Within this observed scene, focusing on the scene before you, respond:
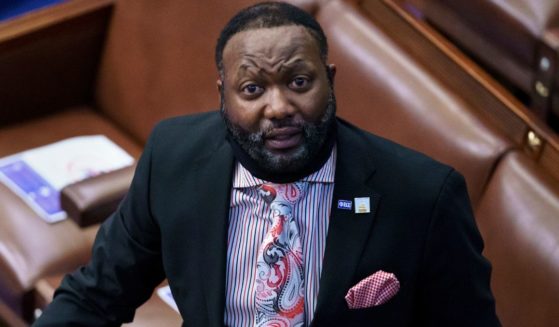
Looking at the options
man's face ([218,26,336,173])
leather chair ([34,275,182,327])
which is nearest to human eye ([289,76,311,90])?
man's face ([218,26,336,173])

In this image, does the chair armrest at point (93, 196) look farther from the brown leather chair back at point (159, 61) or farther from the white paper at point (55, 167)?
the brown leather chair back at point (159, 61)

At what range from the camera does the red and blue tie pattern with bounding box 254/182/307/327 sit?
59.6 inches

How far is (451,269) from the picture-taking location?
57.9 inches

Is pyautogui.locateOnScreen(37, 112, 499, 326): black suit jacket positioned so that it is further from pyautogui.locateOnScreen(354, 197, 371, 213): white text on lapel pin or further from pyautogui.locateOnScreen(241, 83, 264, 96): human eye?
pyautogui.locateOnScreen(241, 83, 264, 96): human eye

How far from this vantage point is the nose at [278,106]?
141 cm

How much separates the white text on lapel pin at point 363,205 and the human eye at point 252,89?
0.20 meters

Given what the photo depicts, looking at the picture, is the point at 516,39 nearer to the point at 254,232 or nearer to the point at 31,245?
the point at 254,232

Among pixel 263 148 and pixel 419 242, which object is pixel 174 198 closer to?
pixel 263 148

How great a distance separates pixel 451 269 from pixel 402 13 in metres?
0.90

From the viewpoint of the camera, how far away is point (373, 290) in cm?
148

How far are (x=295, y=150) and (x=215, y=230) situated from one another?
0.17 meters

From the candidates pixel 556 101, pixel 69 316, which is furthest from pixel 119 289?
pixel 556 101

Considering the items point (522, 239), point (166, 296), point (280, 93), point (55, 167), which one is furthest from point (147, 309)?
point (280, 93)

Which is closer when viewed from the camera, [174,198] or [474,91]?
[174,198]
